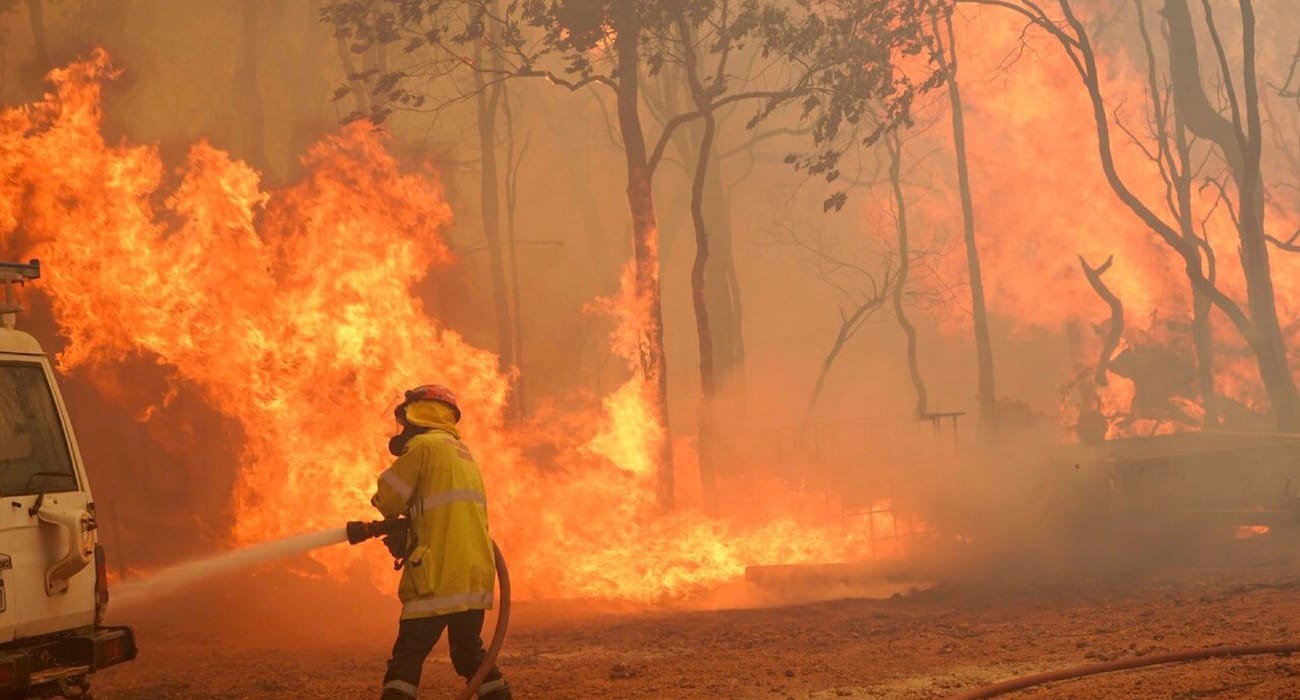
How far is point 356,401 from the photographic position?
1456 cm

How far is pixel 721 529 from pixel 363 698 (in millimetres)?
8515

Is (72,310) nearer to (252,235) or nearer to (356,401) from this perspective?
(252,235)

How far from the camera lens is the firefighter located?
648 centimetres

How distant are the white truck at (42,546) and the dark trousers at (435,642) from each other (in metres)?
1.49

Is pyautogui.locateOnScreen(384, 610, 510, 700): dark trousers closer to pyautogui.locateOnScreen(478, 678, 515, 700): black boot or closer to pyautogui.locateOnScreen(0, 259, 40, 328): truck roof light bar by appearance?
pyautogui.locateOnScreen(478, 678, 515, 700): black boot

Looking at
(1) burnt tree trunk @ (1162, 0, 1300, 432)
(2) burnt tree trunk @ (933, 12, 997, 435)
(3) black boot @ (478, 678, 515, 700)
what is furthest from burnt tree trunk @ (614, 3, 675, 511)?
(3) black boot @ (478, 678, 515, 700)

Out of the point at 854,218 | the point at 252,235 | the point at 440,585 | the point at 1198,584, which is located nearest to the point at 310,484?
the point at 252,235

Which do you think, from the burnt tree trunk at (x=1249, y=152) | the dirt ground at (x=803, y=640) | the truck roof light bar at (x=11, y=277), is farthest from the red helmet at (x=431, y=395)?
the burnt tree trunk at (x=1249, y=152)

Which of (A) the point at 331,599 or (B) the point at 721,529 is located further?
(B) the point at 721,529

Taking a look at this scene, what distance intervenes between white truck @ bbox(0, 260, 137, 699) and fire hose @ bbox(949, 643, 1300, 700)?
4.82 meters

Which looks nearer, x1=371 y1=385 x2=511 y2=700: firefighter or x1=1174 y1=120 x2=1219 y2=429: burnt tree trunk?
x1=371 y1=385 x2=511 y2=700: firefighter

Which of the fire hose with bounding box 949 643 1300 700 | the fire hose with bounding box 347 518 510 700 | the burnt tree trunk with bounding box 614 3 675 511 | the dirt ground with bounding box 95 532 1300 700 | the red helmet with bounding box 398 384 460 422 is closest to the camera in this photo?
the fire hose with bounding box 347 518 510 700

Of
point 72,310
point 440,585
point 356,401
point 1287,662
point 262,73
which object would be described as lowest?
point 1287,662

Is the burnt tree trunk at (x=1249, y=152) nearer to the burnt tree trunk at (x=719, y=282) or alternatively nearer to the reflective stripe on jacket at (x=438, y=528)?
the burnt tree trunk at (x=719, y=282)
